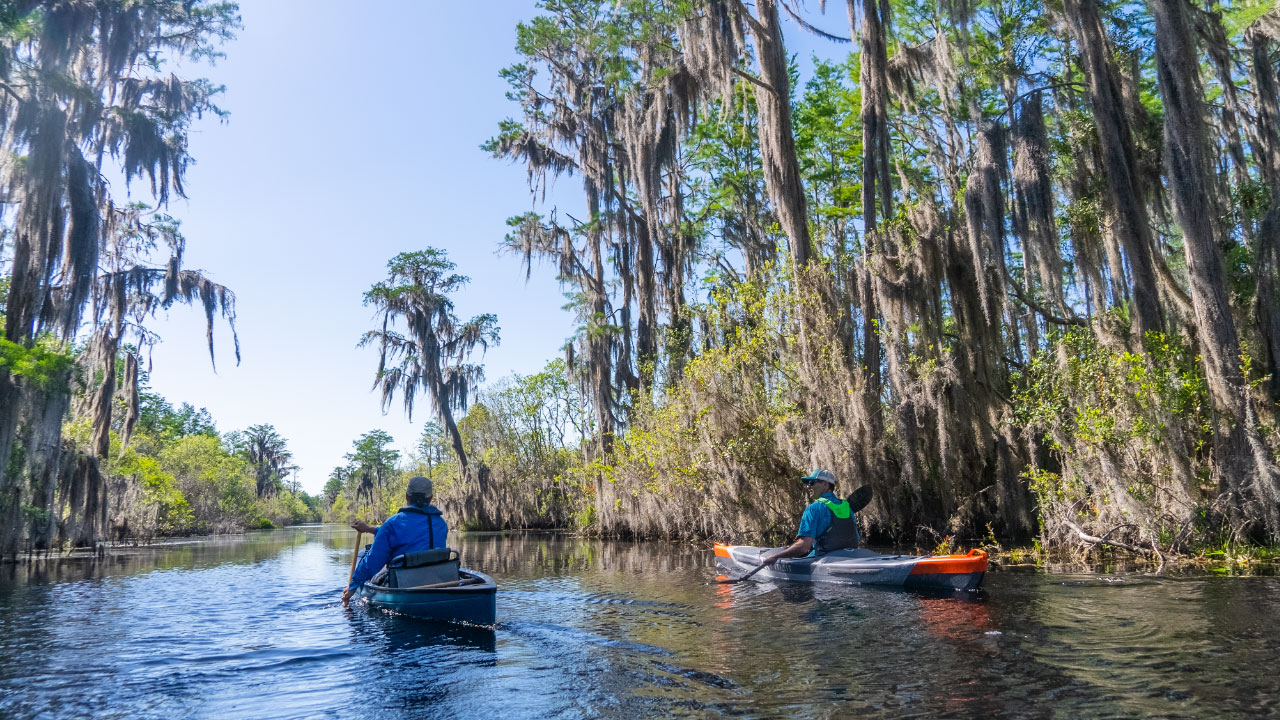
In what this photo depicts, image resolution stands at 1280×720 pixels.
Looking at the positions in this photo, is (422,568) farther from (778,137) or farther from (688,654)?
(778,137)

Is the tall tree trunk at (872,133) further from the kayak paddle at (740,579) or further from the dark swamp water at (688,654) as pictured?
the dark swamp water at (688,654)

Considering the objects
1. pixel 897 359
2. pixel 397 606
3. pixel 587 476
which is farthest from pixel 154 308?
pixel 897 359

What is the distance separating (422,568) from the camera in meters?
7.66

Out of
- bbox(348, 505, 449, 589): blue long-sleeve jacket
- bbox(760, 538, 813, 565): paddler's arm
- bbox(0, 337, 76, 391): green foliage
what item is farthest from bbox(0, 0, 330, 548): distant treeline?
bbox(760, 538, 813, 565): paddler's arm

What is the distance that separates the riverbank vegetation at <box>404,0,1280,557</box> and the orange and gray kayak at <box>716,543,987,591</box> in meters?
3.45

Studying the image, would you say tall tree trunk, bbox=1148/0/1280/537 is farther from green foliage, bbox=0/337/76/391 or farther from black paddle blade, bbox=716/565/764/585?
green foliage, bbox=0/337/76/391

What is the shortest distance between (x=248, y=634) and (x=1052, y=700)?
286 inches

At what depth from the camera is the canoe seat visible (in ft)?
25.1

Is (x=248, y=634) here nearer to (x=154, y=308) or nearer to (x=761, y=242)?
(x=154, y=308)

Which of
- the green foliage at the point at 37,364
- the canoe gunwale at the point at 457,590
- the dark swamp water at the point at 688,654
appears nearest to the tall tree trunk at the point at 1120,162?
the dark swamp water at the point at 688,654

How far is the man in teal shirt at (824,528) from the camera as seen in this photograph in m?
9.87

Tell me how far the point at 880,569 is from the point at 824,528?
1.14 metres

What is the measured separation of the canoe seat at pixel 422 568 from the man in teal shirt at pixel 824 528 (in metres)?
4.49

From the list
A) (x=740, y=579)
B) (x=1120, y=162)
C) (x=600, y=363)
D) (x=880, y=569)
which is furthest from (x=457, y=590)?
(x=600, y=363)
